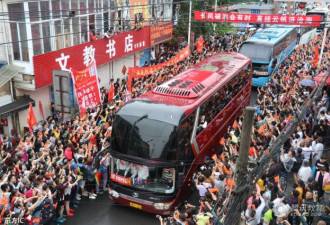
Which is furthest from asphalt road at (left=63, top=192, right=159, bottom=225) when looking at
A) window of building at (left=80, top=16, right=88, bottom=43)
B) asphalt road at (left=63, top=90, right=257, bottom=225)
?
window of building at (left=80, top=16, right=88, bottom=43)

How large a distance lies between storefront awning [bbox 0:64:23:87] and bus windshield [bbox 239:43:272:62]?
1286 cm

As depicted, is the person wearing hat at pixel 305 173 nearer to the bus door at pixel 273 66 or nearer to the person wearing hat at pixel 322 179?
the person wearing hat at pixel 322 179

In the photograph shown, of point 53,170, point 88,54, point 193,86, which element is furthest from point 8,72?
point 193,86

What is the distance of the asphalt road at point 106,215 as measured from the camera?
9531 millimetres

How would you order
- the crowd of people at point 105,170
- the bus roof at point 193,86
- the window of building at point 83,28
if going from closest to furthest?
the crowd of people at point 105,170 → the bus roof at point 193,86 → the window of building at point 83,28

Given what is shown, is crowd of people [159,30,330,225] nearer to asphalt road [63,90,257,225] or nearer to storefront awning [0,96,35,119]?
asphalt road [63,90,257,225]

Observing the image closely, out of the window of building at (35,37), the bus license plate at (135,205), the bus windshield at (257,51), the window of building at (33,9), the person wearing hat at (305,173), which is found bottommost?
the bus license plate at (135,205)

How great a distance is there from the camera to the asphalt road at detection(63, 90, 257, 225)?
31.3 ft

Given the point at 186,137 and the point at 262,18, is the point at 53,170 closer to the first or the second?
the point at 186,137

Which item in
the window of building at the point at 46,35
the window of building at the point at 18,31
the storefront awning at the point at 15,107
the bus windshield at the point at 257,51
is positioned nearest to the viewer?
the storefront awning at the point at 15,107

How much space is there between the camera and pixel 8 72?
1317cm

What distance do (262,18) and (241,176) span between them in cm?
1635

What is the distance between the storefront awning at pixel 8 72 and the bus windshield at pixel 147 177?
240 inches

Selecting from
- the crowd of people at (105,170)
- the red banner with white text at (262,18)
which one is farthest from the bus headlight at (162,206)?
the red banner with white text at (262,18)
